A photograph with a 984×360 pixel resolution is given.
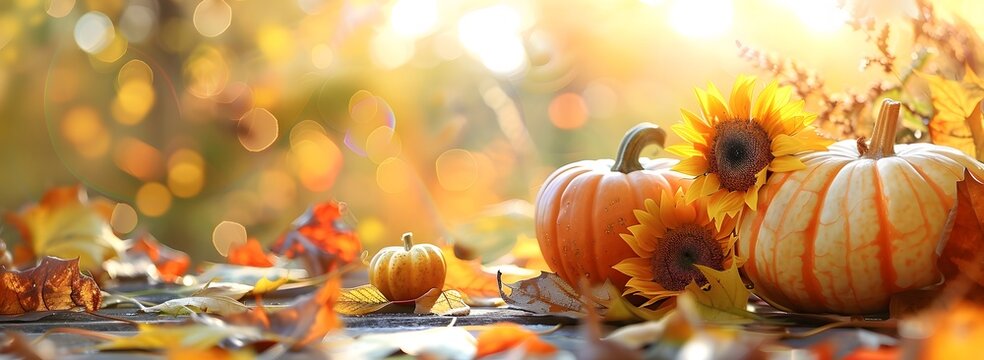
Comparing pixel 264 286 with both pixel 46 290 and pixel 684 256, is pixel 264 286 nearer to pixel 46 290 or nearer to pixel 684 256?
pixel 46 290

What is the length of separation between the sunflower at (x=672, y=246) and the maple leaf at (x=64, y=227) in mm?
1228

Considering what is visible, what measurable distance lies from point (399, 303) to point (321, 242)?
2.12 feet

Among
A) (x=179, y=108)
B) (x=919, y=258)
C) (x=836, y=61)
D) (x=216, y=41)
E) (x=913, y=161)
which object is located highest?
(x=216, y=41)

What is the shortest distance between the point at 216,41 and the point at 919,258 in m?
3.59

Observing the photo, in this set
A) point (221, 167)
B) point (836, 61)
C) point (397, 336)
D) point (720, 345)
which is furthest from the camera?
point (221, 167)

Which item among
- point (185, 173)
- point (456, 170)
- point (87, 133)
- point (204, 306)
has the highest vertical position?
point (87, 133)

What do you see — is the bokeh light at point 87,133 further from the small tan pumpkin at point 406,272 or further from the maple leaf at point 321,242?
the small tan pumpkin at point 406,272

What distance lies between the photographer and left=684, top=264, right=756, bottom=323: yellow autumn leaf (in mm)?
1067

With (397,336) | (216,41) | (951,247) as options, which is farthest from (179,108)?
(951,247)

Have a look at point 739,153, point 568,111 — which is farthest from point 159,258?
point 568,111

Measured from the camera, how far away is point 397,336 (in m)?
0.96

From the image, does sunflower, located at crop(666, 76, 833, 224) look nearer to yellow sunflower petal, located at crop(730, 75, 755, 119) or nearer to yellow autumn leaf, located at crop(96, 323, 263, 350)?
yellow sunflower petal, located at crop(730, 75, 755, 119)

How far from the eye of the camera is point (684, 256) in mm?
1241

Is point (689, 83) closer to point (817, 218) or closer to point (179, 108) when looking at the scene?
point (179, 108)
